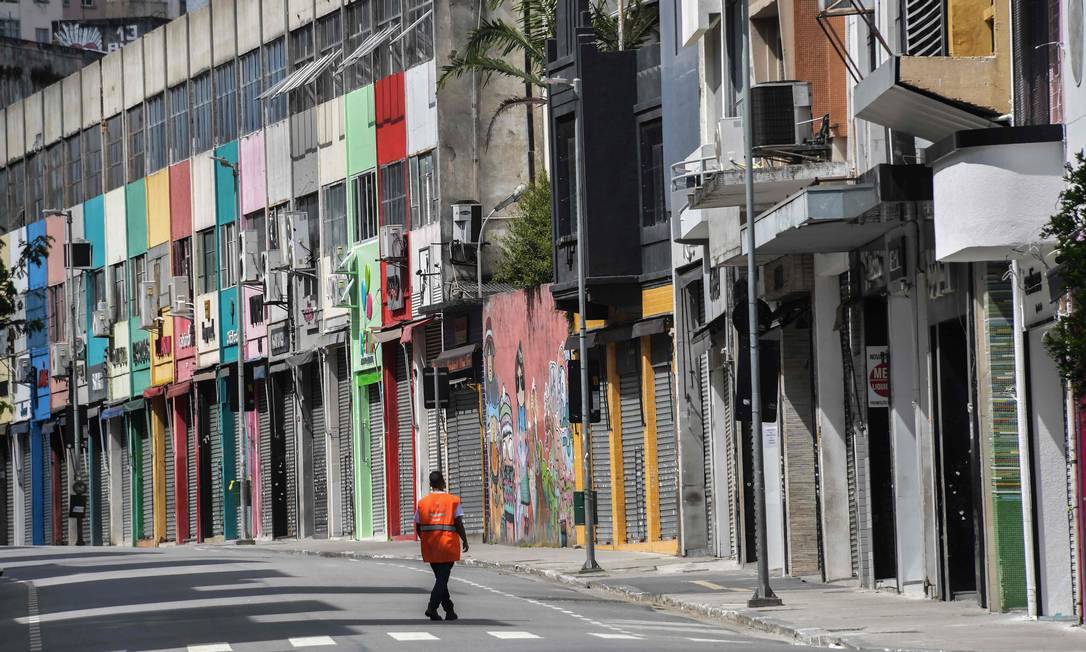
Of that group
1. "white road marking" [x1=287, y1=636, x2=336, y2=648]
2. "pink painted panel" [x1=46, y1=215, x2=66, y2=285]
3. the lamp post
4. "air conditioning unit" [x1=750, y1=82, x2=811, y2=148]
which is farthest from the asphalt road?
"pink painted panel" [x1=46, y1=215, x2=66, y2=285]

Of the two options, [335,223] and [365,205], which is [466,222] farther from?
[335,223]

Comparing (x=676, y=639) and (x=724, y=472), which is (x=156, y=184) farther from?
(x=676, y=639)

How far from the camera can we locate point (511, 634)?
19.8m

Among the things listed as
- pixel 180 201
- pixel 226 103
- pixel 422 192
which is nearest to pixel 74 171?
pixel 180 201

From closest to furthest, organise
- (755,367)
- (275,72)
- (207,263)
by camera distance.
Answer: (755,367)
(275,72)
(207,263)

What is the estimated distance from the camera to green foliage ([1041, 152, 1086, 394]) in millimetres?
16672

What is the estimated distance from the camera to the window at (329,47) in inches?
2095

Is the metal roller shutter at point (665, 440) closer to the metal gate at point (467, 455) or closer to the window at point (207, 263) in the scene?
the metal gate at point (467, 455)

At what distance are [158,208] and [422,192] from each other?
17.0m

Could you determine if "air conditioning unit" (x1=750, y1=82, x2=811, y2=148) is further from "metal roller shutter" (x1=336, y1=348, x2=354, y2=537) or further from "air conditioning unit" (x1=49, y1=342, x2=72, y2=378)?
"air conditioning unit" (x1=49, y1=342, x2=72, y2=378)

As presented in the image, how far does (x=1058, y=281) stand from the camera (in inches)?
747

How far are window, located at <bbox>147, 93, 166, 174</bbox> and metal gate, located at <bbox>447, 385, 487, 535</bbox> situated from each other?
19221mm

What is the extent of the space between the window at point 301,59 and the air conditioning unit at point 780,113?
2877 centimetres

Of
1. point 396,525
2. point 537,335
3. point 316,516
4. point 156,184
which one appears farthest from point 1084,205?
point 156,184
